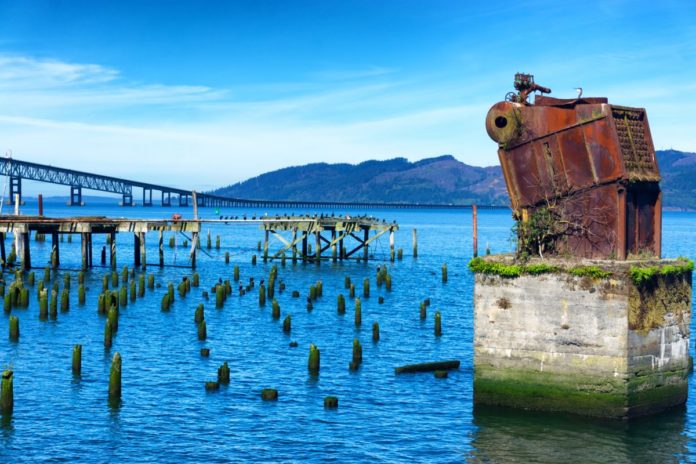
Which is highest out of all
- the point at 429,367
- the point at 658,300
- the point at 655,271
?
the point at 655,271

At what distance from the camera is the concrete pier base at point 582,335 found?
80.8 ft

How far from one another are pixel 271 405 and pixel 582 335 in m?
11.1

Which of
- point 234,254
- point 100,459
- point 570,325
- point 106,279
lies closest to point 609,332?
point 570,325

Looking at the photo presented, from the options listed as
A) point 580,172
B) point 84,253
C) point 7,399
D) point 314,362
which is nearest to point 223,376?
point 314,362

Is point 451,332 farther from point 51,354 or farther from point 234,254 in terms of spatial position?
point 234,254

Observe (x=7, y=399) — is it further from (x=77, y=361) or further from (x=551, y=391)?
(x=551, y=391)

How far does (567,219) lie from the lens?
2703 cm

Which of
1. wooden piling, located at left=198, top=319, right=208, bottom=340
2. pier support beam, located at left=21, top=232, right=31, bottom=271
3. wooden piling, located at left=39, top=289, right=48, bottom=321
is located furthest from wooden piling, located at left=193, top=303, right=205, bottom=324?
pier support beam, located at left=21, top=232, right=31, bottom=271

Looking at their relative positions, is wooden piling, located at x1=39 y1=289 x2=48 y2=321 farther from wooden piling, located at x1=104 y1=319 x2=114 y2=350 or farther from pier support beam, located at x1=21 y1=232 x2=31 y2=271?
pier support beam, located at x1=21 y1=232 x2=31 y2=271

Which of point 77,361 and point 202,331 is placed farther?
point 202,331

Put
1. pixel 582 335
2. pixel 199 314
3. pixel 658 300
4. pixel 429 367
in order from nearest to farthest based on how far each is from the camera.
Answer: pixel 582 335
pixel 658 300
pixel 429 367
pixel 199 314

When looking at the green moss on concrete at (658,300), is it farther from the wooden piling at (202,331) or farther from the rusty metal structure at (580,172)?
the wooden piling at (202,331)

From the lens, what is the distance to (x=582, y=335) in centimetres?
2488

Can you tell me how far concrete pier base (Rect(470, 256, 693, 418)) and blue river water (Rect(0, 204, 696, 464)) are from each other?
0.80 m
